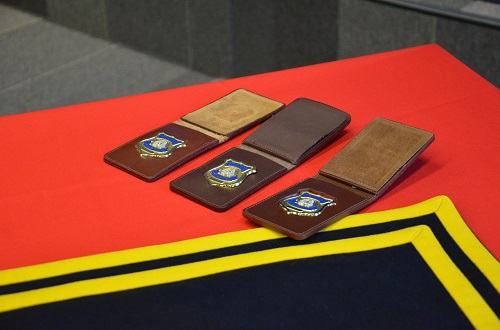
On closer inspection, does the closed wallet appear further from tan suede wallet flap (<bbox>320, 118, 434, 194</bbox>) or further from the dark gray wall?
the dark gray wall

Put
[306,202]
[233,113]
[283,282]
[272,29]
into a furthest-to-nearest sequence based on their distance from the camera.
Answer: [272,29]
[233,113]
[306,202]
[283,282]

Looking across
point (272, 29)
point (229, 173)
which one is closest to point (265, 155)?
point (229, 173)

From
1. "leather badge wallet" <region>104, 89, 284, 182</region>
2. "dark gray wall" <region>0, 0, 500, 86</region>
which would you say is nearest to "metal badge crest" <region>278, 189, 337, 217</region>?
"leather badge wallet" <region>104, 89, 284, 182</region>

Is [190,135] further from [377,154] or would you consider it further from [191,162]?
[377,154]

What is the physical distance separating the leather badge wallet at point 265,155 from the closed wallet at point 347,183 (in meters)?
0.05

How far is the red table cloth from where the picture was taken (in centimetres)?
104

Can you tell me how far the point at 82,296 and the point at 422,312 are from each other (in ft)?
1.23

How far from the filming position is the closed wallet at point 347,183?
102 cm

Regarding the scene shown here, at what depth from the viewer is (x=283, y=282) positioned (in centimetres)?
93

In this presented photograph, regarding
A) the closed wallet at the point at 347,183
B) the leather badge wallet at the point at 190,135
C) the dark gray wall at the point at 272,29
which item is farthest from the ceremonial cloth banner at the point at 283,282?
the dark gray wall at the point at 272,29

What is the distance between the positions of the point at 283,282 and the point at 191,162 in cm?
31

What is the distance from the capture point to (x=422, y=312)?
89cm

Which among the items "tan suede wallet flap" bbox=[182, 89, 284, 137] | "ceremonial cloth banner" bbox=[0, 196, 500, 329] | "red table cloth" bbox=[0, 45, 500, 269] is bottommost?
"ceremonial cloth banner" bbox=[0, 196, 500, 329]

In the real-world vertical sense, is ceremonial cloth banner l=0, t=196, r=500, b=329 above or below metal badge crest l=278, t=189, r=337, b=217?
below
